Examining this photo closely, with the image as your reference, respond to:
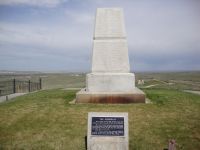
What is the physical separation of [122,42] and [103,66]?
1.23m

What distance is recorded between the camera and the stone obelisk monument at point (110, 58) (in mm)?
10852

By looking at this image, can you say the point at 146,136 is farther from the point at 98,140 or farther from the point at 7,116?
the point at 7,116

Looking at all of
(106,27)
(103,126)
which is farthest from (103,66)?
(103,126)

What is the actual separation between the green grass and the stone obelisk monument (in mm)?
1110

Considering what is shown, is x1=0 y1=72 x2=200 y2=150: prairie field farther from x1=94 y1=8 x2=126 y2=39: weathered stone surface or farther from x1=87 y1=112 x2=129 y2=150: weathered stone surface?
x1=94 y1=8 x2=126 y2=39: weathered stone surface

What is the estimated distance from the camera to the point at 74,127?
26.2ft

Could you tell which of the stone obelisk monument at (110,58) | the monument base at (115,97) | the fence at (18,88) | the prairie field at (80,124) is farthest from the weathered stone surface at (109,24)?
the fence at (18,88)

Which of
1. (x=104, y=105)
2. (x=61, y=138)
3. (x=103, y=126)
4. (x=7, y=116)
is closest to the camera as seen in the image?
(x=103, y=126)

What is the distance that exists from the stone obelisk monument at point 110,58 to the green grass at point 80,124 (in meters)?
1.11

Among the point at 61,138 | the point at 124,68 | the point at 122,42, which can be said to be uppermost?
the point at 122,42

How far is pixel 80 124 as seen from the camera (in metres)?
8.19

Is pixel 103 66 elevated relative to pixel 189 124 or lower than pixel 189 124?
elevated

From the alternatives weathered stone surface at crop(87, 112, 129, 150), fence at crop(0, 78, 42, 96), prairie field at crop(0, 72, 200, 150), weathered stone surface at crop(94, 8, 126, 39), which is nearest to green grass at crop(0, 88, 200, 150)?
prairie field at crop(0, 72, 200, 150)

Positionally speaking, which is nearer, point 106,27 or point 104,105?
point 104,105
